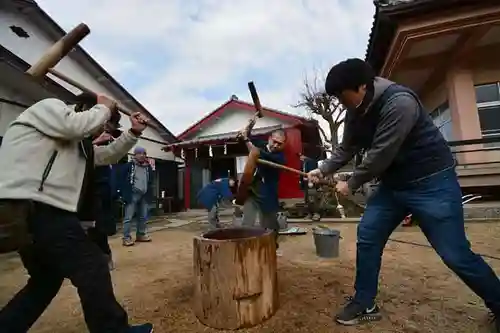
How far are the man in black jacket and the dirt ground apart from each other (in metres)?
0.24

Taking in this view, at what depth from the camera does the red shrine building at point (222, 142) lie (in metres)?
12.3

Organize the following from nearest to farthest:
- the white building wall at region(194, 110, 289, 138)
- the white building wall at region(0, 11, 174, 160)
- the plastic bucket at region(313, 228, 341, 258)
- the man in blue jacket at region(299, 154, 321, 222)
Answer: the plastic bucket at region(313, 228, 341, 258) → the white building wall at region(0, 11, 174, 160) → the man in blue jacket at region(299, 154, 321, 222) → the white building wall at region(194, 110, 289, 138)

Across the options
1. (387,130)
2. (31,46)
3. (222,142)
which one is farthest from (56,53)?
(222,142)

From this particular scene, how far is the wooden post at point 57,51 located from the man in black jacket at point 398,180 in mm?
1858

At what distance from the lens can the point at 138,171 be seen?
19.3 feet

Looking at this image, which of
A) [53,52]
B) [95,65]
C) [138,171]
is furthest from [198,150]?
[53,52]

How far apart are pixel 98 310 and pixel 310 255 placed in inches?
129

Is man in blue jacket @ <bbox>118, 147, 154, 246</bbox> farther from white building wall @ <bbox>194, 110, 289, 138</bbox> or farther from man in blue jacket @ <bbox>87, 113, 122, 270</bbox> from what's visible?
white building wall @ <bbox>194, 110, 289, 138</bbox>

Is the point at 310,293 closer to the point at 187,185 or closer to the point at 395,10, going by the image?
the point at 395,10

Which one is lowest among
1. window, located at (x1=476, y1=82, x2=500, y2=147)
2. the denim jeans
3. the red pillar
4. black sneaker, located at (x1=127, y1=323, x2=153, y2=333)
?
black sneaker, located at (x1=127, y1=323, x2=153, y2=333)

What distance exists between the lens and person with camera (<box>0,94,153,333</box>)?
5.22ft

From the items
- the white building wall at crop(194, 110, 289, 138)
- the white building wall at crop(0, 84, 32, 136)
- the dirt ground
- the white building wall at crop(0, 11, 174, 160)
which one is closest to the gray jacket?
the dirt ground

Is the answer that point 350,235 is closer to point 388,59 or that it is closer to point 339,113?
point 388,59

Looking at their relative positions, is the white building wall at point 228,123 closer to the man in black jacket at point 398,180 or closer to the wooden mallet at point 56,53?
the wooden mallet at point 56,53
